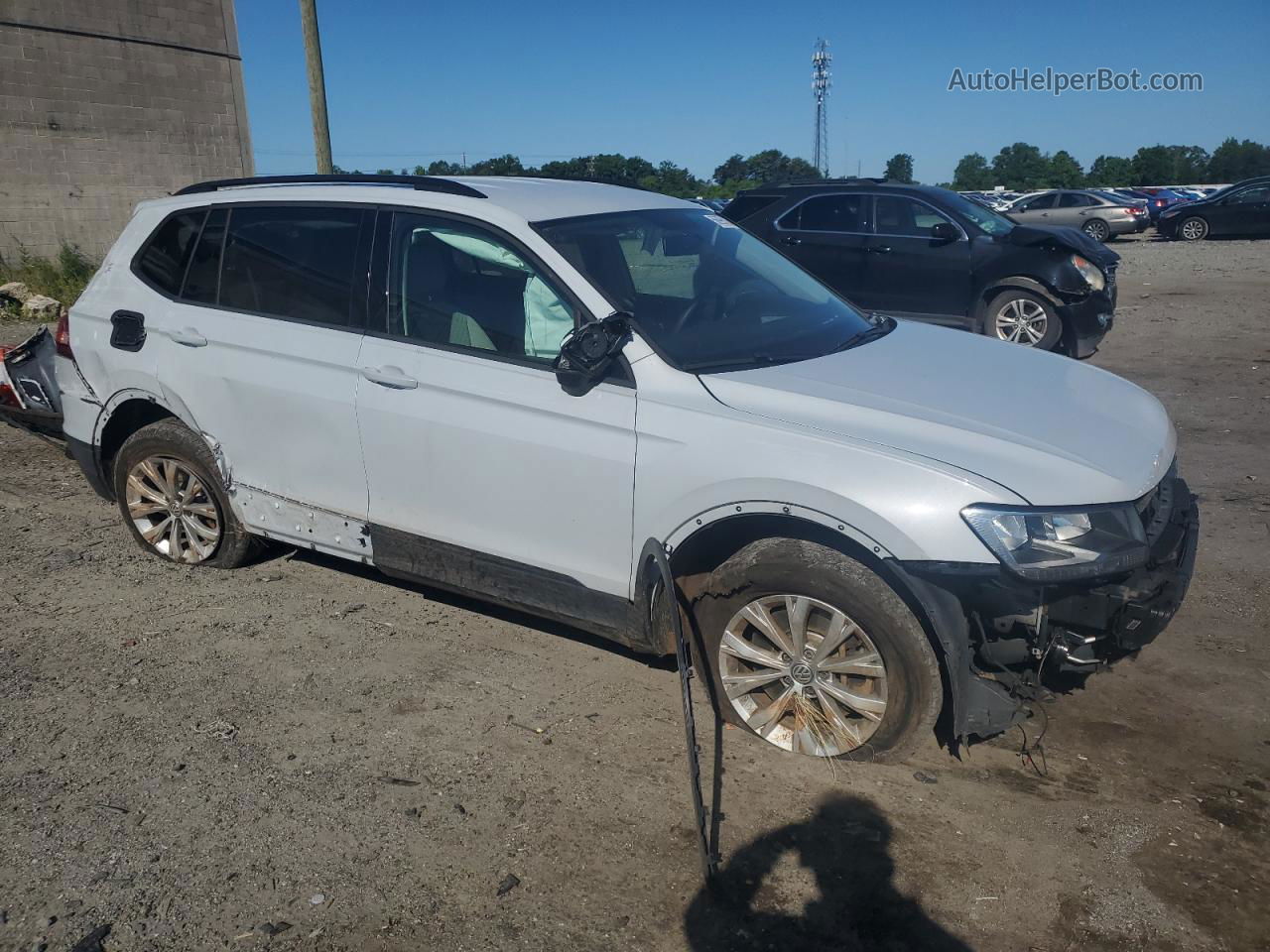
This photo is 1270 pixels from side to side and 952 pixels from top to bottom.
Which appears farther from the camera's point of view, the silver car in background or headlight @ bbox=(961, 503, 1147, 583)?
the silver car in background

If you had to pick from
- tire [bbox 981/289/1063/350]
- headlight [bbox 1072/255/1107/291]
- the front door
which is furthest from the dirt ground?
headlight [bbox 1072/255/1107/291]

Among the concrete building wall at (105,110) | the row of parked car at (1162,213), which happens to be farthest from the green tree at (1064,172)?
the concrete building wall at (105,110)

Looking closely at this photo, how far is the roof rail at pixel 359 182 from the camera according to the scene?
Result: 13.8ft

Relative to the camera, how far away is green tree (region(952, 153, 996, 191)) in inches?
3354

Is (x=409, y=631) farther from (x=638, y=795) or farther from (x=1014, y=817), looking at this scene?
(x=1014, y=817)

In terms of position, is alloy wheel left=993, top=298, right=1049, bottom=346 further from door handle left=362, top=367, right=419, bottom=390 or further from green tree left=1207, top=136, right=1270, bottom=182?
green tree left=1207, top=136, right=1270, bottom=182

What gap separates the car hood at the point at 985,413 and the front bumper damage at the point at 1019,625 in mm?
263

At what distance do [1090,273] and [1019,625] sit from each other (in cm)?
785

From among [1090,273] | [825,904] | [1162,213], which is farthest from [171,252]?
[1162,213]

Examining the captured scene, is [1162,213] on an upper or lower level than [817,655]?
upper

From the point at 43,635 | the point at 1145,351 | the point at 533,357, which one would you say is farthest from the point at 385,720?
the point at 1145,351

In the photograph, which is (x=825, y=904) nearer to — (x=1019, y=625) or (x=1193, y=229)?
(x=1019, y=625)

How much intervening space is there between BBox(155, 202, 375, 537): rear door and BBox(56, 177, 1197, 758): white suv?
0.05 feet

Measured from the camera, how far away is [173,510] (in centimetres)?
508
